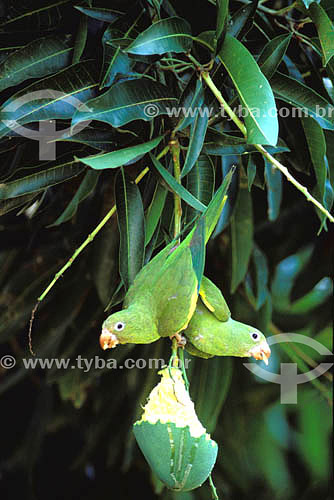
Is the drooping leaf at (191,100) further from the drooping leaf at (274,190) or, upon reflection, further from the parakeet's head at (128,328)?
the drooping leaf at (274,190)

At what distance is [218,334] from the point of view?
0.58m

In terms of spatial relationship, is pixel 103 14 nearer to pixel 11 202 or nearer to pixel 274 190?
pixel 11 202

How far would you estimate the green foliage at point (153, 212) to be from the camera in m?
0.70

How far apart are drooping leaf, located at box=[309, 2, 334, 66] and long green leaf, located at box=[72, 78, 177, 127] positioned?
0.59ft

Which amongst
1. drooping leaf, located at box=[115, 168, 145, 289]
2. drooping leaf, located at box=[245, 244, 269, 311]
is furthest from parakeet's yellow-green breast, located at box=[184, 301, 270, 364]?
drooping leaf, located at box=[245, 244, 269, 311]

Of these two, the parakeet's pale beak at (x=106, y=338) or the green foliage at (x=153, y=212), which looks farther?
the green foliage at (x=153, y=212)

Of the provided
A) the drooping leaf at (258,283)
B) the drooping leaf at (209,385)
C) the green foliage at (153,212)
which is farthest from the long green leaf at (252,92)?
the drooping leaf at (209,385)

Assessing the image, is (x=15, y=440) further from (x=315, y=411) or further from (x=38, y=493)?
(x=315, y=411)

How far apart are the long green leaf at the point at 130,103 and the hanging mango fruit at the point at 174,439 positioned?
0.26m

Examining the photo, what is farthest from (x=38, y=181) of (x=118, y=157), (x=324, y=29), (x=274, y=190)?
(x=274, y=190)

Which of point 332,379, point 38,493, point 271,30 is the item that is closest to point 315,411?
point 332,379

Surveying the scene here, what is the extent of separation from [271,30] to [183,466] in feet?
1.97

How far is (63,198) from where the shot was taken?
1198 mm

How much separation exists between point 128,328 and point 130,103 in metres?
0.25
